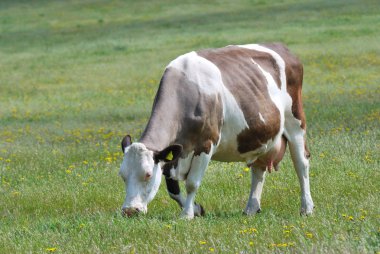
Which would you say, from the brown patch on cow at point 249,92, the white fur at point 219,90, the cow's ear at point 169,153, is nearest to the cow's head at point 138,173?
the cow's ear at point 169,153

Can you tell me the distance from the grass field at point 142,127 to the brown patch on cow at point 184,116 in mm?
883

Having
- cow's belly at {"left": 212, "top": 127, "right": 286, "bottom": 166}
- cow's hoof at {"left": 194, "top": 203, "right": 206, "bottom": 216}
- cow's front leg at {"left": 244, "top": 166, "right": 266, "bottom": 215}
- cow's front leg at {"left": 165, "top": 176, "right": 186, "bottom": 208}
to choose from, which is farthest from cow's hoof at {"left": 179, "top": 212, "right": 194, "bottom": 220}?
cow's front leg at {"left": 244, "top": 166, "right": 266, "bottom": 215}

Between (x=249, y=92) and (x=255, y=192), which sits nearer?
(x=249, y=92)

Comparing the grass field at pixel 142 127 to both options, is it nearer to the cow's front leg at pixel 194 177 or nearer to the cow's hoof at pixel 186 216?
the cow's hoof at pixel 186 216

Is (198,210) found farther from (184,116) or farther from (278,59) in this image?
(278,59)

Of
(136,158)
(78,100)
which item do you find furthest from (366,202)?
(78,100)

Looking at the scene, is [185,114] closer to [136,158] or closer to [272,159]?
[136,158]

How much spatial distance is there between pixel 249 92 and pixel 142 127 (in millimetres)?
9082

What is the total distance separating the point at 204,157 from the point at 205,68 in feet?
3.26

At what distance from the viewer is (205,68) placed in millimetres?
9664

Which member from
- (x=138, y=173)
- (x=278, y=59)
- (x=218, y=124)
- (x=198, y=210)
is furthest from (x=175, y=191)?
(x=278, y=59)

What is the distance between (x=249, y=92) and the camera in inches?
396

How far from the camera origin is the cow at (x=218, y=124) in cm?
873

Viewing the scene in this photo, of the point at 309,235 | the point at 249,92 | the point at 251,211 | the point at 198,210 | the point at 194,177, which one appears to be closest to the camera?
the point at 309,235
